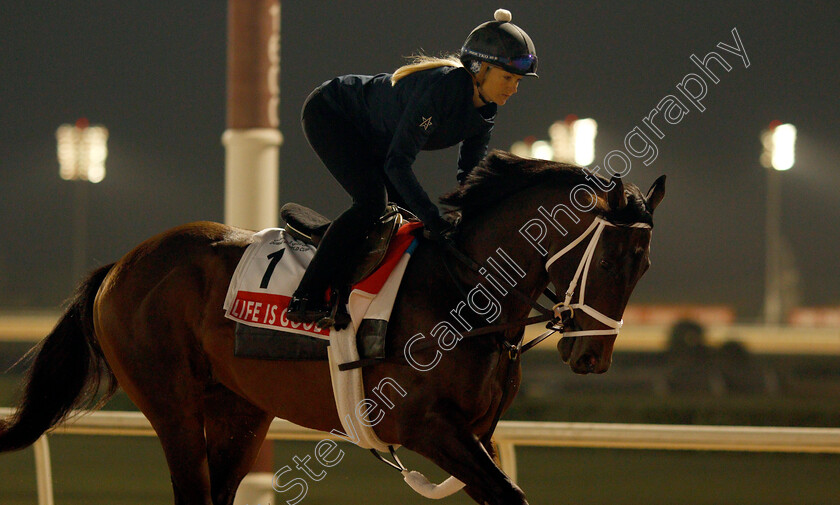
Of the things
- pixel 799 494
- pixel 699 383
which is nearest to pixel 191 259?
pixel 799 494

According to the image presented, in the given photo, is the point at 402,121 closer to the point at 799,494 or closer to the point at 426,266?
the point at 426,266

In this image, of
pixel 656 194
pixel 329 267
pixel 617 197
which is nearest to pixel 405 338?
pixel 329 267

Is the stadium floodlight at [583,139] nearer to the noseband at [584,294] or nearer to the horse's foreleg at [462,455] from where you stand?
the noseband at [584,294]

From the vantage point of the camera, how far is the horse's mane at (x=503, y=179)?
2770 mm

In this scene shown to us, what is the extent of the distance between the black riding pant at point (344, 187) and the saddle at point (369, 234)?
3 centimetres

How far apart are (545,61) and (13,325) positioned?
61.0ft

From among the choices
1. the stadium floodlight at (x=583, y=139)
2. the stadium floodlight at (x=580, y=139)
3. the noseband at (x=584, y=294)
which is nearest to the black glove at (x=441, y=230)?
the noseband at (x=584, y=294)

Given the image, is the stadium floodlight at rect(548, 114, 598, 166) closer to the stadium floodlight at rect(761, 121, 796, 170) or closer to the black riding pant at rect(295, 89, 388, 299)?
the stadium floodlight at rect(761, 121, 796, 170)

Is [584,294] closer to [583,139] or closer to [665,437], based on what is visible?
[665,437]

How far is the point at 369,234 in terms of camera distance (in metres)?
2.86

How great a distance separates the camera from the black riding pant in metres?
2.81

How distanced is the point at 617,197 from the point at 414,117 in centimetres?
66

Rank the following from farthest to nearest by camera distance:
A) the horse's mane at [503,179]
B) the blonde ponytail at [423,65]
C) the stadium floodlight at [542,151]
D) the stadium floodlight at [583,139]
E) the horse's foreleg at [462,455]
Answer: the stadium floodlight at [542,151] → the stadium floodlight at [583,139] → the blonde ponytail at [423,65] → the horse's mane at [503,179] → the horse's foreleg at [462,455]

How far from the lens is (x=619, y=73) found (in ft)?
111
